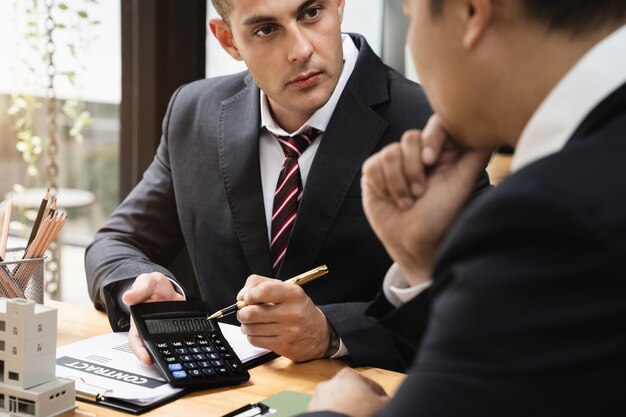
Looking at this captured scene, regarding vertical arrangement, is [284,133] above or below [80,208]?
above

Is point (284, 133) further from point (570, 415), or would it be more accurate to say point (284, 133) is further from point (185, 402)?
point (570, 415)

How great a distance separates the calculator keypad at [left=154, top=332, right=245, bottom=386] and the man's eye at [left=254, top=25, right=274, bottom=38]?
0.80m

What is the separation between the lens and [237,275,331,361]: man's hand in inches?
65.1

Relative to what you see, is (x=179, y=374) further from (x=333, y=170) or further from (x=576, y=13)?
(x=576, y=13)

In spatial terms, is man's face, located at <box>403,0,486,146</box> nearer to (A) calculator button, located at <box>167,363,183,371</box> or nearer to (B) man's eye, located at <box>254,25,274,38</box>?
(A) calculator button, located at <box>167,363,183,371</box>

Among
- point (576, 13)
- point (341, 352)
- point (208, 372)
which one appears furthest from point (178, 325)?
point (576, 13)

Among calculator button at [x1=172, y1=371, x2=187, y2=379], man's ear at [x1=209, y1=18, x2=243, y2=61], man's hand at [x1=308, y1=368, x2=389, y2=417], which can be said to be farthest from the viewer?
man's ear at [x1=209, y1=18, x2=243, y2=61]

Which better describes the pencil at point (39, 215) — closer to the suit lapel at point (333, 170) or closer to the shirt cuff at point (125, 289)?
the shirt cuff at point (125, 289)

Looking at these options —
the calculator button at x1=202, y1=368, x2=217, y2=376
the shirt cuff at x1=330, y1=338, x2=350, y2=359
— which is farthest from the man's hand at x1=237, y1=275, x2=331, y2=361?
the calculator button at x1=202, y1=368, x2=217, y2=376

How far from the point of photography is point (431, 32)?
0.95 metres

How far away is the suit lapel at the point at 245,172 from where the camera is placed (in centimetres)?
215

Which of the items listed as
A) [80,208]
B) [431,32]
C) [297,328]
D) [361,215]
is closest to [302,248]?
[361,215]

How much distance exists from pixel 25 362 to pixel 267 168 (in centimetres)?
101

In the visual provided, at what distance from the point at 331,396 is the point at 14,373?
0.54 m
